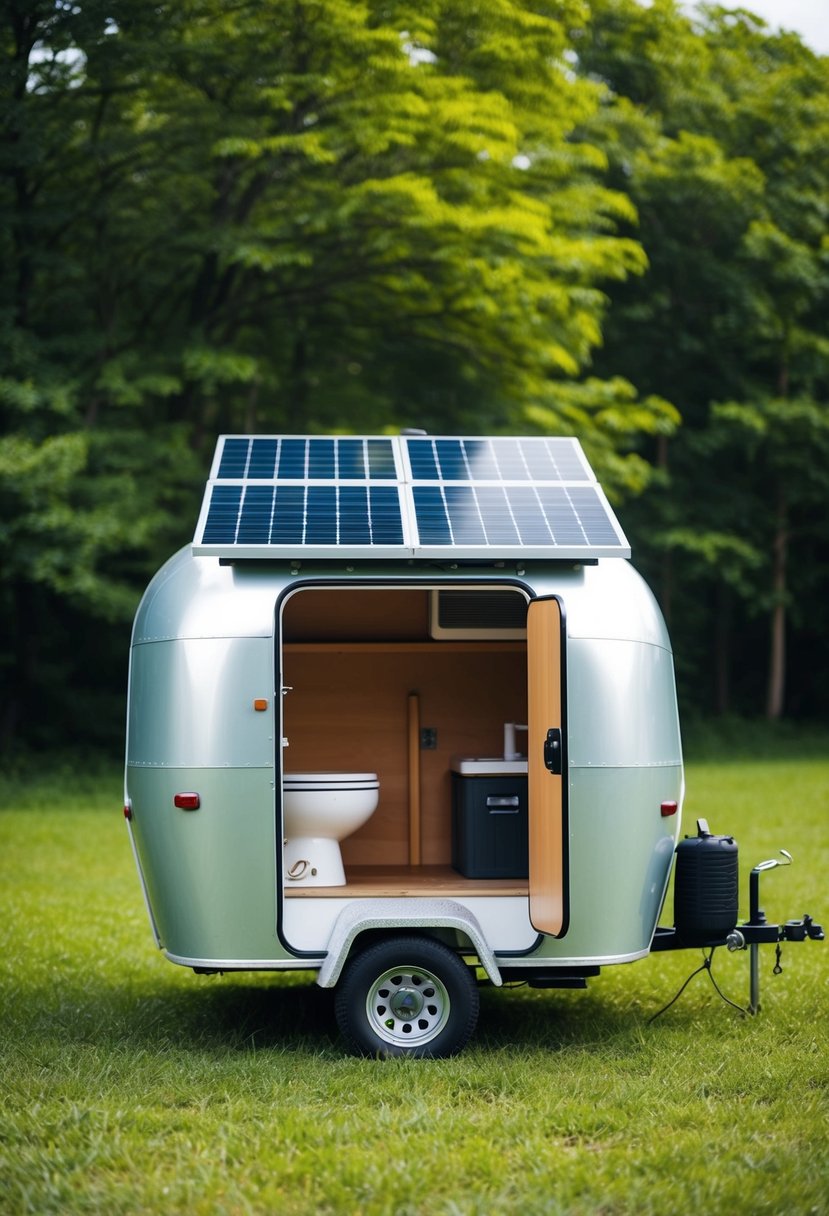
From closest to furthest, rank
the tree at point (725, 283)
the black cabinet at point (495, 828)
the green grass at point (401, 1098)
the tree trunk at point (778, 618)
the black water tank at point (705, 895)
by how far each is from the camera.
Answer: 1. the green grass at point (401, 1098)
2. the black water tank at point (705, 895)
3. the black cabinet at point (495, 828)
4. the tree at point (725, 283)
5. the tree trunk at point (778, 618)

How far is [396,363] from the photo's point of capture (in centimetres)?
2116

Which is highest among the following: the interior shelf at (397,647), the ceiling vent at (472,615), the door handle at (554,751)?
the door handle at (554,751)

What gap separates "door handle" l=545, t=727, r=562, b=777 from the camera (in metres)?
6.18

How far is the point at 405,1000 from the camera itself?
6.32m

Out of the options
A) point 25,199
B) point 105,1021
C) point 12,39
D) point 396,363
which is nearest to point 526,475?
point 105,1021

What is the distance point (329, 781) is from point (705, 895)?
186 cm

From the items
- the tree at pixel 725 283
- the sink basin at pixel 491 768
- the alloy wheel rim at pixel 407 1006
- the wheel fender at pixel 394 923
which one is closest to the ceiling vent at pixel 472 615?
the sink basin at pixel 491 768

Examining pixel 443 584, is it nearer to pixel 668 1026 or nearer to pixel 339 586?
pixel 339 586

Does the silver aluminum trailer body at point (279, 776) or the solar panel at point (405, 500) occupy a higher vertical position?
the solar panel at point (405, 500)

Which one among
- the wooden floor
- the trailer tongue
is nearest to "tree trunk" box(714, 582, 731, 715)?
the wooden floor

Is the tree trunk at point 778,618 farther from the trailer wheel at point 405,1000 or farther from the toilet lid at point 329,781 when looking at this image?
the trailer wheel at point 405,1000

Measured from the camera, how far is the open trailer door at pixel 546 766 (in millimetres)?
6133

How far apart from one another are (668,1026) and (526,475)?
281cm

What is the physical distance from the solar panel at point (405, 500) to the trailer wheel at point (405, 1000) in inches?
69.3
